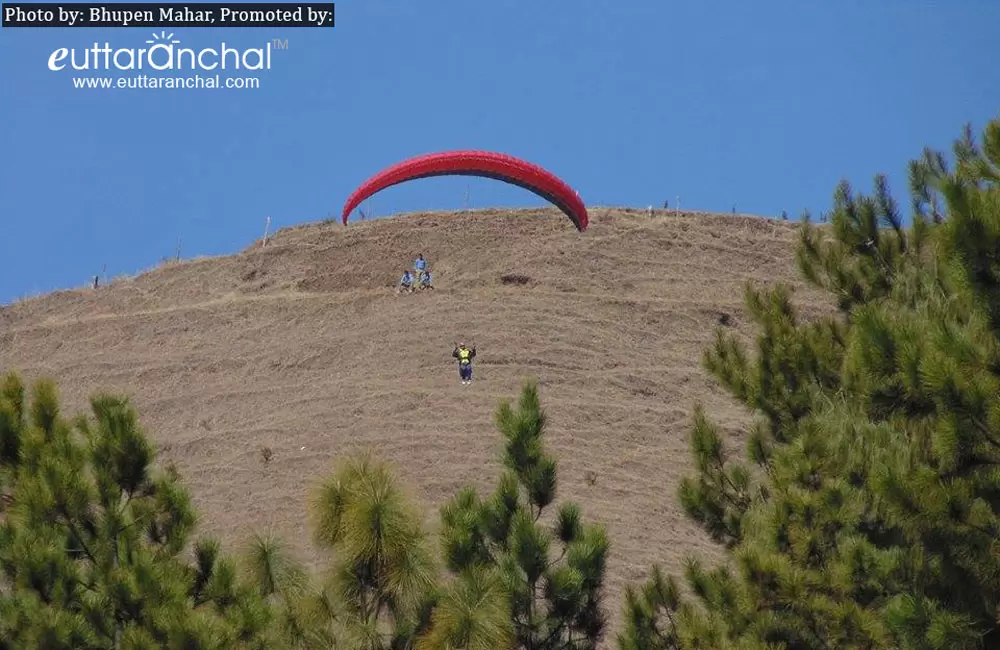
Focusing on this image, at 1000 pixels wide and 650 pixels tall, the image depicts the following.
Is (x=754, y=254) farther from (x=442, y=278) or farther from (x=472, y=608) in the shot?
(x=472, y=608)

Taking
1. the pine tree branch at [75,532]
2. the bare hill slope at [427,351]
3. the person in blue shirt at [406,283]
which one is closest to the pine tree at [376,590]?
the pine tree branch at [75,532]

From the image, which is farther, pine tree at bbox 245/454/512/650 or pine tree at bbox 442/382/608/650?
pine tree at bbox 442/382/608/650

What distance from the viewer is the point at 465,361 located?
30.2 m

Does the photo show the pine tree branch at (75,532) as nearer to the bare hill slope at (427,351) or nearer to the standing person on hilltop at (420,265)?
the bare hill slope at (427,351)

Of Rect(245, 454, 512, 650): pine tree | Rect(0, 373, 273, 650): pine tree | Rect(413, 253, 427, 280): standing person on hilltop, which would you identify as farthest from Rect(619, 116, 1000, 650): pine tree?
Rect(413, 253, 427, 280): standing person on hilltop

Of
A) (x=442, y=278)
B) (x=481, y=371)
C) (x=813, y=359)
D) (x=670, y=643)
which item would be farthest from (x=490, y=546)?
(x=442, y=278)

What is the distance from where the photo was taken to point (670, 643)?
548 inches

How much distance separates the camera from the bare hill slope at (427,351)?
27.6m

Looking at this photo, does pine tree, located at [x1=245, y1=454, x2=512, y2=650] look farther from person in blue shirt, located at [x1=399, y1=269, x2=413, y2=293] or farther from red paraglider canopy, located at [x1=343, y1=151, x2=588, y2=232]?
person in blue shirt, located at [x1=399, y1=269, x2=413, y2=293]

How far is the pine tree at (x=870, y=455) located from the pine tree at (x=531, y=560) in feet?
1.71

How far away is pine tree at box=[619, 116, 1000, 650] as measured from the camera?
412 inches

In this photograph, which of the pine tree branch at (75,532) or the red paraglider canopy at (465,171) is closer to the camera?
the pine tree branch at (75,532)

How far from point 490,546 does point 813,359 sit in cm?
386

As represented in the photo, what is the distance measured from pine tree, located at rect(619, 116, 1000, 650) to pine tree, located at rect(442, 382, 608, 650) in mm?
521
